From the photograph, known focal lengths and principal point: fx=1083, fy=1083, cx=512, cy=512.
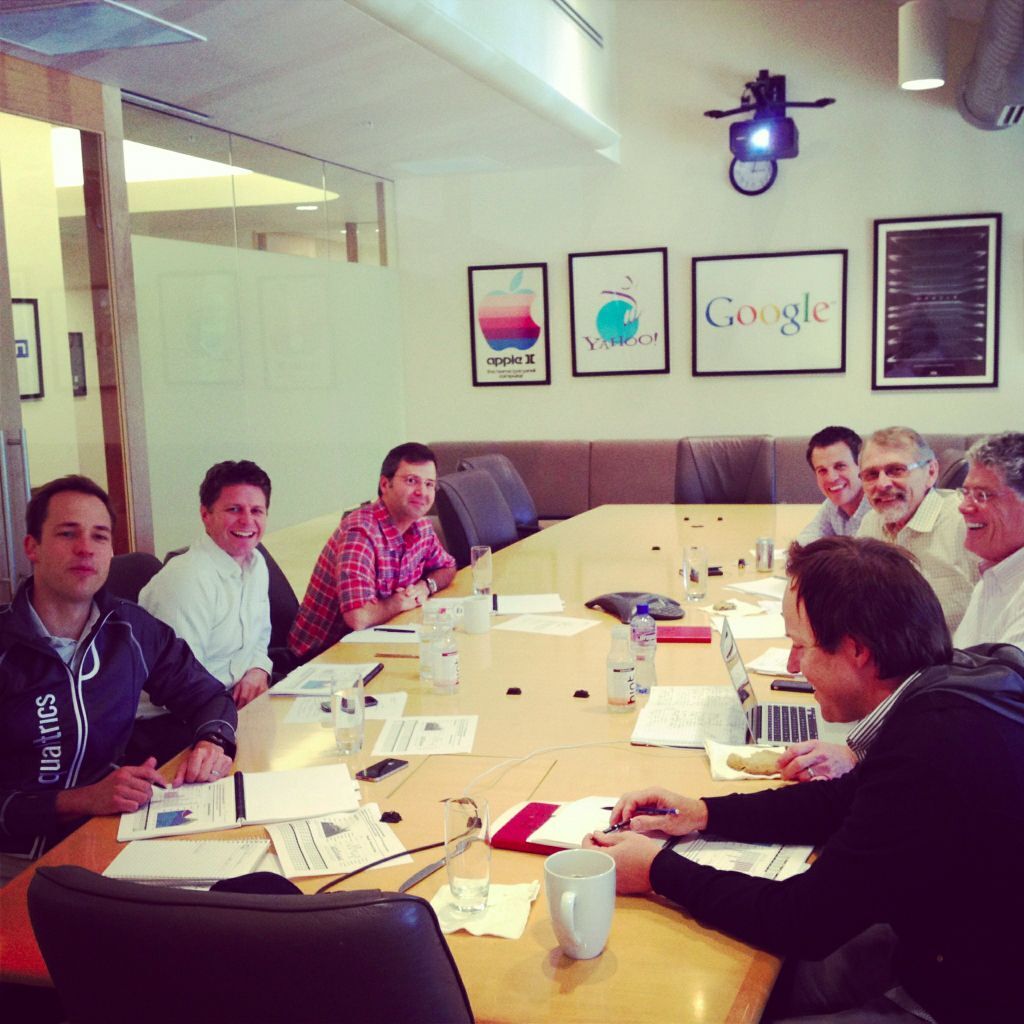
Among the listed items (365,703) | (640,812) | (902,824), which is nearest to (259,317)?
(365,703)

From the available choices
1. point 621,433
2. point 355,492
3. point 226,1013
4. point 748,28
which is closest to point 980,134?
point 748,28

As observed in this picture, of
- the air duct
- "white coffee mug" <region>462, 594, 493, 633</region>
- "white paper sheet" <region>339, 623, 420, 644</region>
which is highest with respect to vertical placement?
the air duct

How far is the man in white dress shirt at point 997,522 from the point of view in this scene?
249cm

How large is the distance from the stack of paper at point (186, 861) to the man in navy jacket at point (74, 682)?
242 millimetres

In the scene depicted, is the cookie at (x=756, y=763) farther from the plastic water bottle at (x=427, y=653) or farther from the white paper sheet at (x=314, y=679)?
the white paper sheet at (x=314, y=679)

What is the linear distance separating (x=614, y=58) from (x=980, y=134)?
237 cm

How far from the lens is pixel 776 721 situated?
2.31 metres

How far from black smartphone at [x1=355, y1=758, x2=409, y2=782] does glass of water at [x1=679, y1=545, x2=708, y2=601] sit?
1.65 m

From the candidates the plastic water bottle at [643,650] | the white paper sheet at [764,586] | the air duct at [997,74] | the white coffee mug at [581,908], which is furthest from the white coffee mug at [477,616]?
the air duct at [997,74]

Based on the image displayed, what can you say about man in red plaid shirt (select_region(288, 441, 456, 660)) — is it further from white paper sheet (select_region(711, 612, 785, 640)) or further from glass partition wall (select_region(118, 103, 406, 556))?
glass partition wall (select_region(118, 103, 406, 556))

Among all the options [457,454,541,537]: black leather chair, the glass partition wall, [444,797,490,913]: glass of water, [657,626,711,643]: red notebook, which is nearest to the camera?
[444,797,490,913]: glass of water

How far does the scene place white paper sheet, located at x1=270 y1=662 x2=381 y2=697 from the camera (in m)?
2.66

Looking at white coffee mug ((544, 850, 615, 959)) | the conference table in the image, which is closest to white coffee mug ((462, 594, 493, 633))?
the conference table

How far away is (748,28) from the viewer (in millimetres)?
6977
